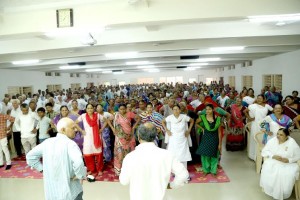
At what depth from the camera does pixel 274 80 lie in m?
9.97

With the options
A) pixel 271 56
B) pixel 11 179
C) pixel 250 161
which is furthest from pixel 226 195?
pixel 271 56

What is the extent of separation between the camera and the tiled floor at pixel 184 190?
12.9 ft

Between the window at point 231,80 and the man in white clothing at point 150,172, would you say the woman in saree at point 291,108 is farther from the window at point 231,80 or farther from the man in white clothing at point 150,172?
the window at point 231,80

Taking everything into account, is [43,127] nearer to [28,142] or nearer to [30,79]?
[28,142]

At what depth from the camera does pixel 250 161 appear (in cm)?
542

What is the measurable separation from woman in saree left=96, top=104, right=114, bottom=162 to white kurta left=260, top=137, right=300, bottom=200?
10.0ft

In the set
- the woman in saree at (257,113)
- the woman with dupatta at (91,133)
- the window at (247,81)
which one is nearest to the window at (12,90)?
the woman with dupatta at (91,133)

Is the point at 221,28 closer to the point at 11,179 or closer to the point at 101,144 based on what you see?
the point at 101,144

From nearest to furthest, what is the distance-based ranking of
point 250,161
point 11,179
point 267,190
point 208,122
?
point 267,190, point 208,122, point 11,179, point 250,161

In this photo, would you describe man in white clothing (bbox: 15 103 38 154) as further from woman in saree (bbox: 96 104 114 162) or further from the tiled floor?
woman in saree (bbox: 96 104 114 162)

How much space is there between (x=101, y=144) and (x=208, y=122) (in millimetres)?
2200

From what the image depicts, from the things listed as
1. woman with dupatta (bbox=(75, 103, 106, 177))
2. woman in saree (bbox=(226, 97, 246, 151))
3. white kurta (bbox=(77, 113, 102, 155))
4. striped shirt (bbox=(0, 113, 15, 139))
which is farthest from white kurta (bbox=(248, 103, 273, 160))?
striped shirt (bbox=(0, 113, 15, 139))

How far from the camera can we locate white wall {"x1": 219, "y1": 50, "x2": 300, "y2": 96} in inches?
307

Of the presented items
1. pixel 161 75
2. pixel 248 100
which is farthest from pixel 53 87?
pixel 248 100
